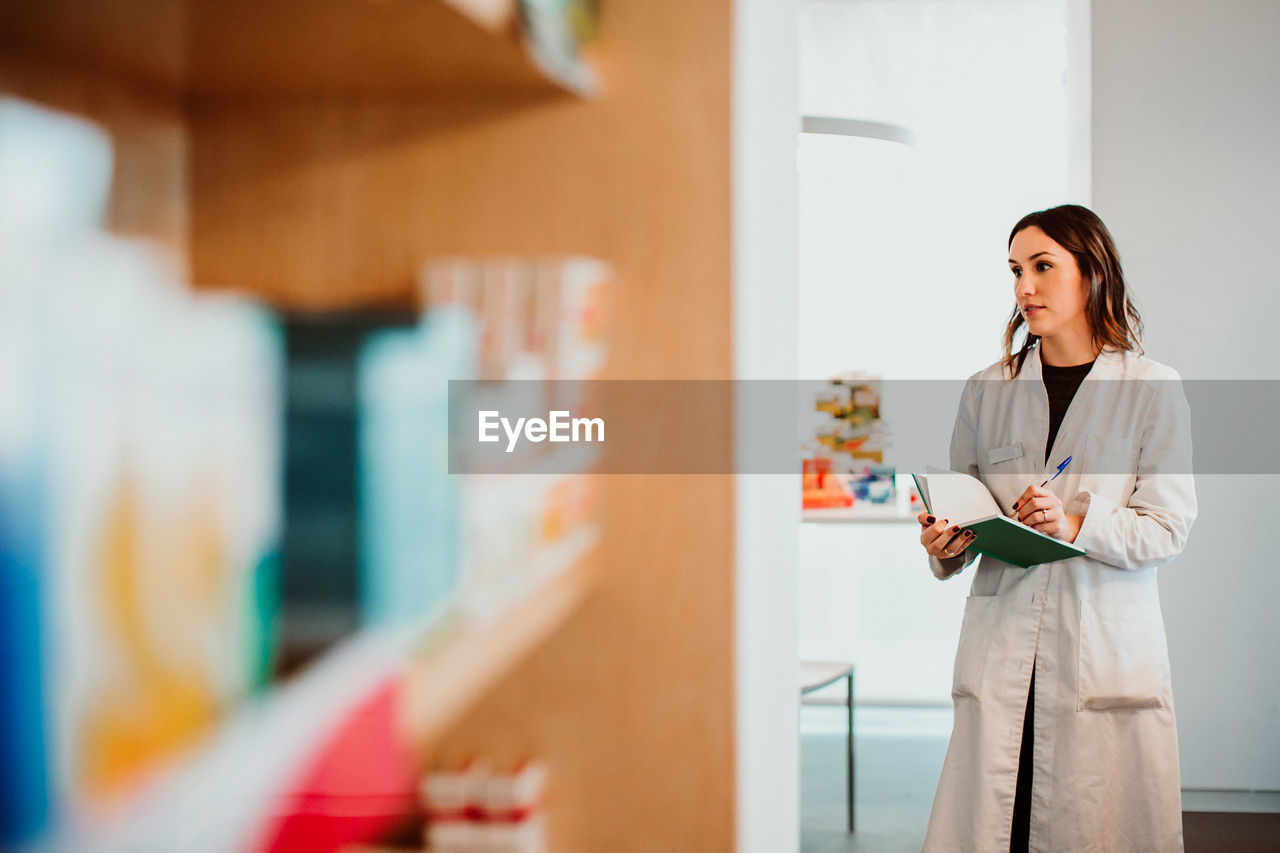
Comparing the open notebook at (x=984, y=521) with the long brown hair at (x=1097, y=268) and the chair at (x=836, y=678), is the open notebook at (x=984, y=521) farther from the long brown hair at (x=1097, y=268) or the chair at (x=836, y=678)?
the chair at (x=836, y=678)

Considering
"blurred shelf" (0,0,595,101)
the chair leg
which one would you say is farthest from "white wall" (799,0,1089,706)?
"blurred shelf" (0,0,595,101)

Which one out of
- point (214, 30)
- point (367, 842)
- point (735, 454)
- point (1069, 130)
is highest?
point (1069, 130)

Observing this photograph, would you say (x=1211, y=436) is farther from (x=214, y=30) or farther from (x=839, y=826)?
(x=214, y=30)

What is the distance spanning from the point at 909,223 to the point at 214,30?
3.33 metres

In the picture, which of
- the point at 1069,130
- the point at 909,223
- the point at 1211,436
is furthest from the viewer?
the point at 909,223

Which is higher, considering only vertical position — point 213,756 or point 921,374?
point 921,374

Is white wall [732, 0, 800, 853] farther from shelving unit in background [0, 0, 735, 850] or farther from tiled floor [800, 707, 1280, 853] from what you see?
tiled floor [800, 707, 1280, 853]

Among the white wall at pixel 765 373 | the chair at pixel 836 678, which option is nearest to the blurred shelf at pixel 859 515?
the chair at pixel 836 678

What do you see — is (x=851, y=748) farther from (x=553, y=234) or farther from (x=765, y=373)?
(x=553, y=234)

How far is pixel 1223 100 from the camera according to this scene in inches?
115

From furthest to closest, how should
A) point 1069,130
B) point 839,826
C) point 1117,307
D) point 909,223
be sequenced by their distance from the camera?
point 909,223, point 1069,130, point 839,826, point 1117,307

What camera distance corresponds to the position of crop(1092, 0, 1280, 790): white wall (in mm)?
2861

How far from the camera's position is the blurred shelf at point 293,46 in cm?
39

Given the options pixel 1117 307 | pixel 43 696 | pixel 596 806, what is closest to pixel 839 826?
pixel 1117 307
